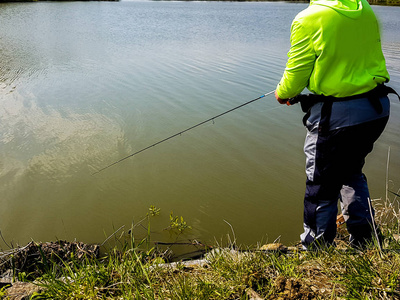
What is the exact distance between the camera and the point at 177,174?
425 centimetres

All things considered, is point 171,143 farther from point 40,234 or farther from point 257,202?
point 40,234

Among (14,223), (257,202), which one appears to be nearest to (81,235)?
(14,223)

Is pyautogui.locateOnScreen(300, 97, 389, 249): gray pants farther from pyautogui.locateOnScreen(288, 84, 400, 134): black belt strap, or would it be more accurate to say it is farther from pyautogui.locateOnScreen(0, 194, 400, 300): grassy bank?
pyautogui.locateOnScreen(0, 194, 400, 300): grassy bank

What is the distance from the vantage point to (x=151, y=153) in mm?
4711

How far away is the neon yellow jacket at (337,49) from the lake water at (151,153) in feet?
6.07

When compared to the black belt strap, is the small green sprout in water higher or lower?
lower

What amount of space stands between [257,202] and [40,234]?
8.26 ft

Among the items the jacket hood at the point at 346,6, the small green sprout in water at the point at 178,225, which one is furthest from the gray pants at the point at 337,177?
the small green sprout in water at the point at 178,225

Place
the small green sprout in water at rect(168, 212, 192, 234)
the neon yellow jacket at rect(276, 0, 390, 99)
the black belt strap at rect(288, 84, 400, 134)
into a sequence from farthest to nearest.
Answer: the small green sprout in water at rect(168, 212, 192, 234) < the black belt strap at rect(288, 84, 400, 134) < the neon yellow jacket at rect(276, 0, 390, 99)

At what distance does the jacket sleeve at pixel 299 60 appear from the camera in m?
2.16

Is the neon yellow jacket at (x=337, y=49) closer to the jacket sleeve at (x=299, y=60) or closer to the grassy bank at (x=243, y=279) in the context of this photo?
the jacket sleeve at (x=299, y=60)

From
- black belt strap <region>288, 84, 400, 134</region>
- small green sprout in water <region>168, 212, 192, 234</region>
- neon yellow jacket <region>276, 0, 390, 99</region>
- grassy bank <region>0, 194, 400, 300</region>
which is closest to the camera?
grassy bank <region>0, 194, 400, 300</region>

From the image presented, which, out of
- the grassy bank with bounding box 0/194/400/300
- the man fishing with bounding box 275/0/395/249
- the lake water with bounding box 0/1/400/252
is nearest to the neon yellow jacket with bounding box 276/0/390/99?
the man fishing with bounding box 275/0/395/249

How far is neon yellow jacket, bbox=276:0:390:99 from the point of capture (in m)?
2.08
